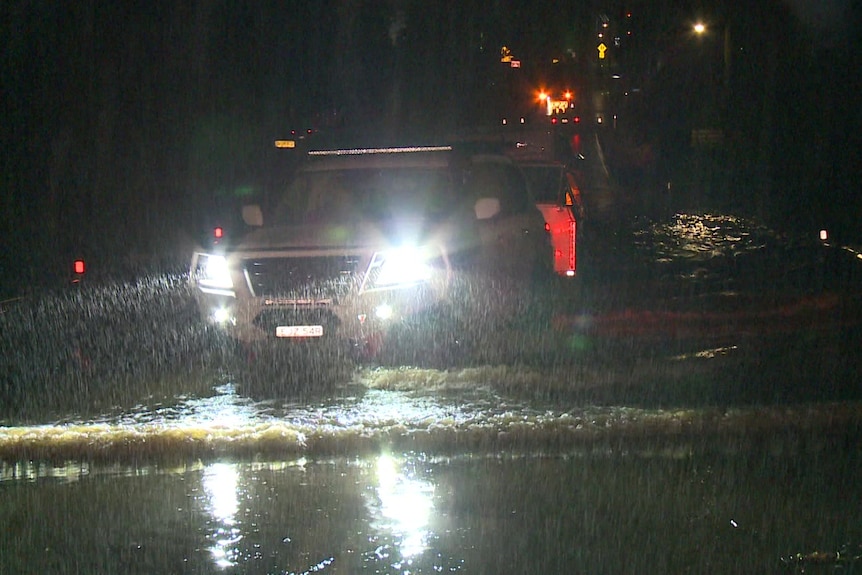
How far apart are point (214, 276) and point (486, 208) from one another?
9.26ft

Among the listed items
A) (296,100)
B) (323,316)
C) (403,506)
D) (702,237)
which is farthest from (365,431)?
(296,100)

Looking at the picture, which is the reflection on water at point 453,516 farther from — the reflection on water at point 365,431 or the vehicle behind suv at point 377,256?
the vehicle behind suv at point 377,256

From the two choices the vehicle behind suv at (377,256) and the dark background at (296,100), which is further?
the dark background at (296,100)

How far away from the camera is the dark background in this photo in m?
22.9

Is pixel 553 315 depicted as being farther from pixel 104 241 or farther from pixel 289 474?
pixel 104 241

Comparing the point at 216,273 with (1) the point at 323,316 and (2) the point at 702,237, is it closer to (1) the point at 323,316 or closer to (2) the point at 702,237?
(1) the point at 323,316

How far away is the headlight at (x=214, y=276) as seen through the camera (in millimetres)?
10453

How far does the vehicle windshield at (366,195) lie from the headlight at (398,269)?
985 mm

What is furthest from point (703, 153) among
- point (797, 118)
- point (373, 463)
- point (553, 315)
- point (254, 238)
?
point (373, 463)

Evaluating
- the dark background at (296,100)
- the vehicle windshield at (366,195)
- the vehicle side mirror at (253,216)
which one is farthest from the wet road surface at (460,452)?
the dark background at (296,100)

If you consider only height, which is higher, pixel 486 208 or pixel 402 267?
pixel 486 208

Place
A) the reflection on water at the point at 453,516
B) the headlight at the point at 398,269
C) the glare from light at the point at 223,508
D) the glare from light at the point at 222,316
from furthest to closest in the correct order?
the glare from light at the point at 222,316
the headlight at the point at 398,269
the glare from light at the point at 223,508
the reflection on water at the point at 453,516

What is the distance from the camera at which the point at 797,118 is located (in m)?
39.2

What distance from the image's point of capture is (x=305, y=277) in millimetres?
10234
